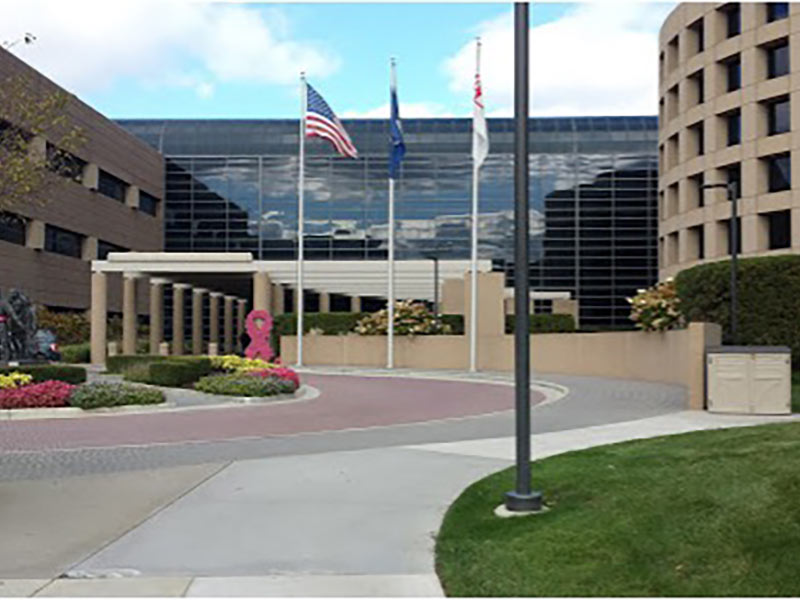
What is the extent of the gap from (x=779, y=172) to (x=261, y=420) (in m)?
36.9

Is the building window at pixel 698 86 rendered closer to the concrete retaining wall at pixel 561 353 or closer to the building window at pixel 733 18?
the building window at pixel 733 18

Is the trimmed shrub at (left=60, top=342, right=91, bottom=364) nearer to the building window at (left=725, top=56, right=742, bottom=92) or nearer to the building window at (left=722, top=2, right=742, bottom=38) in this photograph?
the building window at (left=725, top=56, right=742, bottom=92)

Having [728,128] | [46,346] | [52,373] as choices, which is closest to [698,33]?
[728,128]

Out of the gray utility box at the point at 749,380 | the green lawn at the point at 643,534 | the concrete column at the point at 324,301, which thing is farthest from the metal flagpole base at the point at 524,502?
the concrete column at the point at 324,301

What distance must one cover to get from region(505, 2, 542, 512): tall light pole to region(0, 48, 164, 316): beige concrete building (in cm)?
3948

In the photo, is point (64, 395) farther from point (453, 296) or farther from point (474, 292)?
point (453, 296)

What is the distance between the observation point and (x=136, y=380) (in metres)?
25.6

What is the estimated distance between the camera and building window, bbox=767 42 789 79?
4459cm

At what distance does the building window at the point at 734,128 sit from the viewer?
155ft

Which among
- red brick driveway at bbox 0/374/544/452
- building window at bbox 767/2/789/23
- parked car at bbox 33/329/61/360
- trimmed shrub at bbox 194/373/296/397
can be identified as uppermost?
building window at bbox 767/2/789/23

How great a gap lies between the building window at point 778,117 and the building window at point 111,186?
43404 mm

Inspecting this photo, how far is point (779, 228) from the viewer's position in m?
44.5

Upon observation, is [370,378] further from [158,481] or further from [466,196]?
[466,196]

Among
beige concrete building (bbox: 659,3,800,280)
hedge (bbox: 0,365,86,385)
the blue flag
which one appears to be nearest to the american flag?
the blue flag
